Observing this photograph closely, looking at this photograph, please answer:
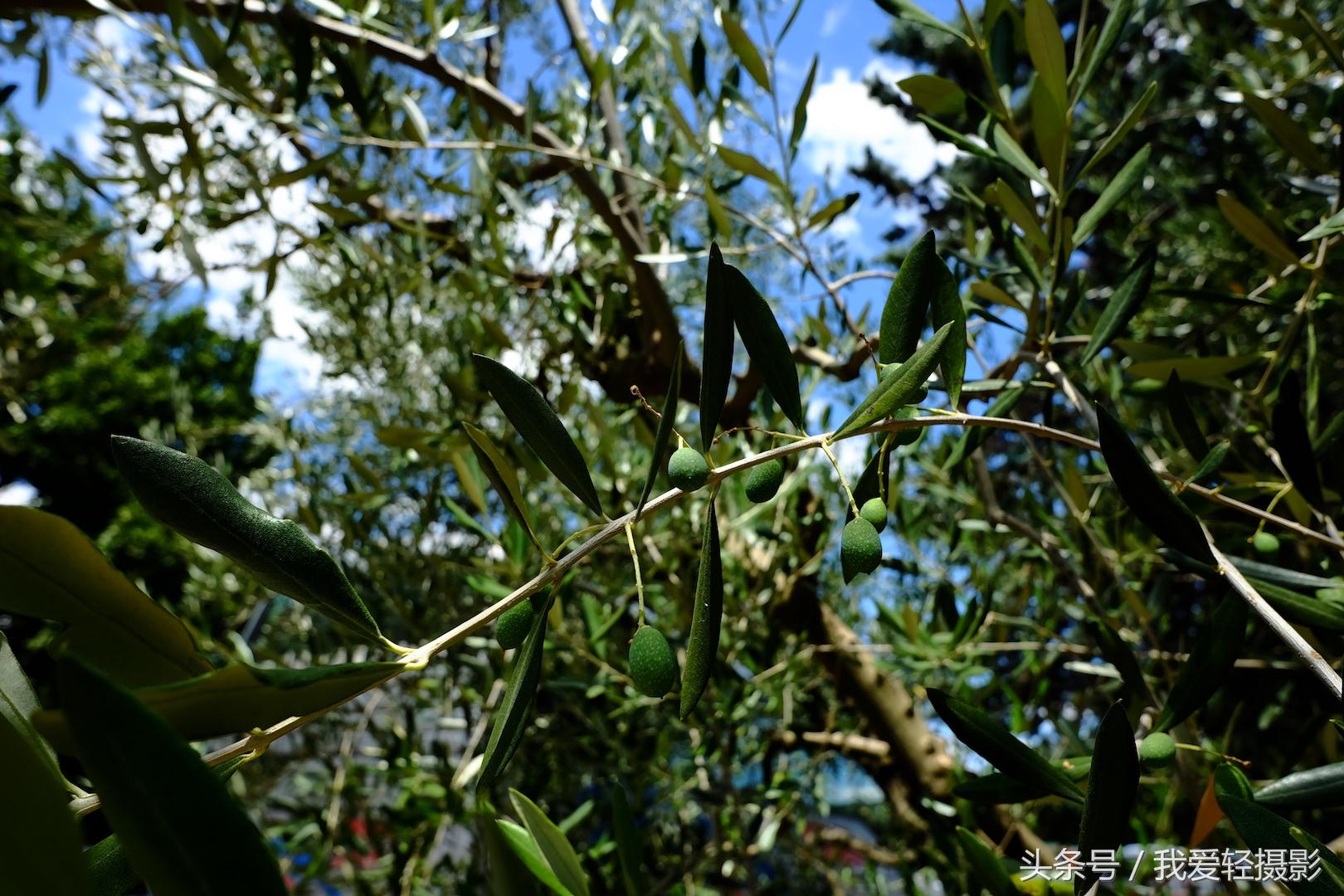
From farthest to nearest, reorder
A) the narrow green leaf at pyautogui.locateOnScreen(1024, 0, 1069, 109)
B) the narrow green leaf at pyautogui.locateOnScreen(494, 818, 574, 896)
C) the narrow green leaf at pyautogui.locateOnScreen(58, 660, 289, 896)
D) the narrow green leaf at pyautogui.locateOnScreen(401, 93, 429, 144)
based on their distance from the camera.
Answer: the narrow green leaf at pyautogui.locateOnScreen(401, 93, 429, 144) < the narrow green leaf at pyautogui.locateOnScreen(1024, 0, 1069, 109) < the narrow green leaf at pyautogui.locateOnScreen(494, 818, 574, 896) < the narrow green leaf at pyautogui.locateOnScreen(58, 660, 289, 896)

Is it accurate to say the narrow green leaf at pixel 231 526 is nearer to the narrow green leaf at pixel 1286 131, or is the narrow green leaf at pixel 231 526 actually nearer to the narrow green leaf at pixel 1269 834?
the narrow green leaf at pixel 1269 834

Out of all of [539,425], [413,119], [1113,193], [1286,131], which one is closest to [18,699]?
[539,425]

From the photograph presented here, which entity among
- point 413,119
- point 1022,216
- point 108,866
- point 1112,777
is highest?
point 413,119

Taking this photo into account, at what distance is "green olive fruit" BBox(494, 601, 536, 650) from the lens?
488 mm

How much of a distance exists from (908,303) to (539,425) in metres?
0.28

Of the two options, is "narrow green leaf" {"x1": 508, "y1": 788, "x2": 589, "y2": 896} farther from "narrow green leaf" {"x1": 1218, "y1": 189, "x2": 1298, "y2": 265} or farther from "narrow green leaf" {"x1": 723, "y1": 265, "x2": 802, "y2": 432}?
"narrow green leaf" {"x1": 1218, "y1": 189, "x2": 1298, "y2": 265}

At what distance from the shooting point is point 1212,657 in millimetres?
609

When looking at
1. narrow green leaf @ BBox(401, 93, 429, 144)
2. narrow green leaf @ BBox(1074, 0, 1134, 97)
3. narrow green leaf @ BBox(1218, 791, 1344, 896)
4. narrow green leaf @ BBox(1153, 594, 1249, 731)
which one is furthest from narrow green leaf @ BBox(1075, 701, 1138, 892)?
narrow green leaf @ BBox(401, 93, 429, 144)

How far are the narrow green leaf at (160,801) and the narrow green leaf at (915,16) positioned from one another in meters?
0.94

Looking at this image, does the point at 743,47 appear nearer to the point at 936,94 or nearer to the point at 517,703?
the point at 936,94

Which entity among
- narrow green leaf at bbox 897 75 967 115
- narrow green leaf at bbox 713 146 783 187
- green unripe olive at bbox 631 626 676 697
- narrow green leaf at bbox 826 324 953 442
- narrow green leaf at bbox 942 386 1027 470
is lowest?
green unripe olive at bbox 631 626 676 697

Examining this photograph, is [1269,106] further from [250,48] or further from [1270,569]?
[250,48]

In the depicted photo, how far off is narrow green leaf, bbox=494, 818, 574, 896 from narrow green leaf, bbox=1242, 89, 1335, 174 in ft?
3.17

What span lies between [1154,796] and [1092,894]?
1445mm
